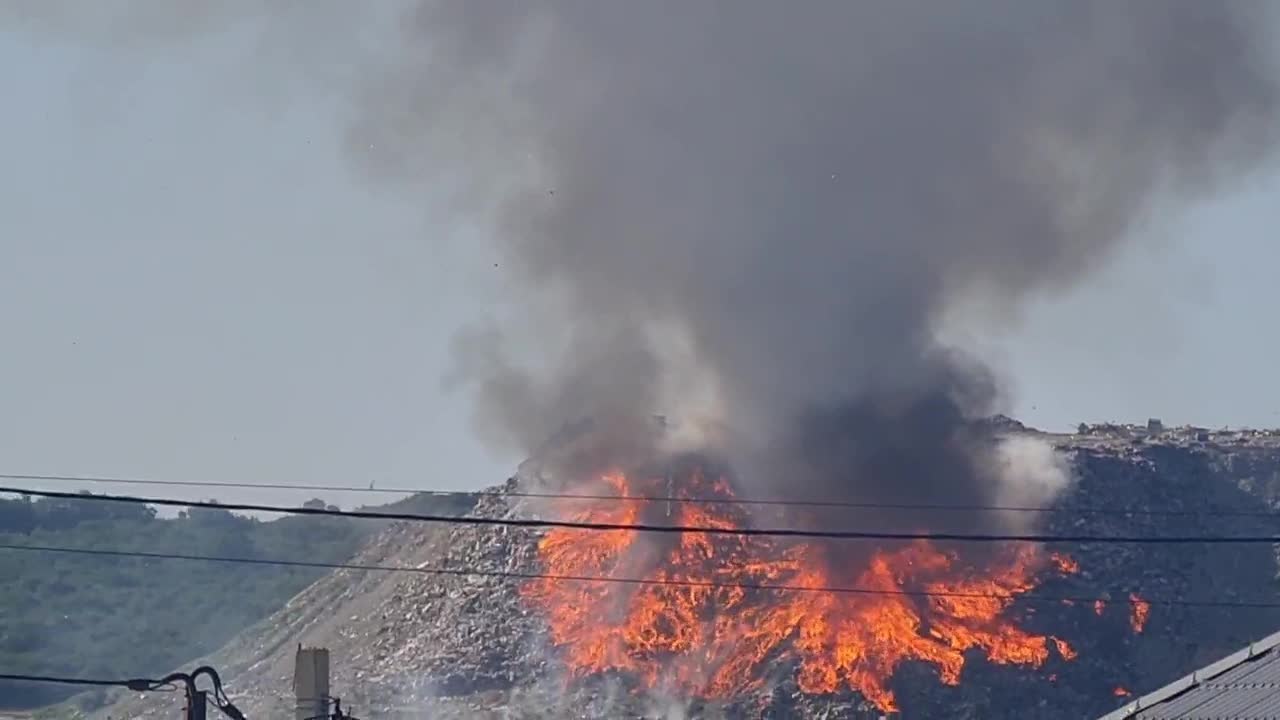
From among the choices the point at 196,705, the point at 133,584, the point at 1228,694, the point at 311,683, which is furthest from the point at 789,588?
the point at 133,584

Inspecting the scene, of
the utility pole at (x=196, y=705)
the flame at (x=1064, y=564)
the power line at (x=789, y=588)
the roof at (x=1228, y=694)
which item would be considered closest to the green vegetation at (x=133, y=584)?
the power line at (x=789, y=588)

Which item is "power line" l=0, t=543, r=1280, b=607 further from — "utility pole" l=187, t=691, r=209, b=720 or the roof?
"utility pole" l=187, t=691, r=209, b=720

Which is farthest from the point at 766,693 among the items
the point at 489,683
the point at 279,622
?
the point at 279,622

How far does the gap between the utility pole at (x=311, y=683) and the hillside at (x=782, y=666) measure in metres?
39.7

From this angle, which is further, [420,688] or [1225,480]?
[1225,480]

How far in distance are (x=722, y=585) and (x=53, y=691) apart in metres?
42.0

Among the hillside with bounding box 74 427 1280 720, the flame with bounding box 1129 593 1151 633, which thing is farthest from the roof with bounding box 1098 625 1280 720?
the flame with bounding box 1129 593 1151 633

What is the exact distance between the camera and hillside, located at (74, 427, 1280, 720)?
7431cm

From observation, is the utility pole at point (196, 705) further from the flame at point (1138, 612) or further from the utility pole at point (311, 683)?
the flame at point (1138, 612)

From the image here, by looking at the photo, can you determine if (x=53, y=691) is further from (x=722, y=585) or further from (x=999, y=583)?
(x=999, y=583)

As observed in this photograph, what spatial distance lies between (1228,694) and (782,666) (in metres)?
45.8

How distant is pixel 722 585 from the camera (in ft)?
267

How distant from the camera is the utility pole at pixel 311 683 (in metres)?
33.9

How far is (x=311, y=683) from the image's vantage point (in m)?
34.3
